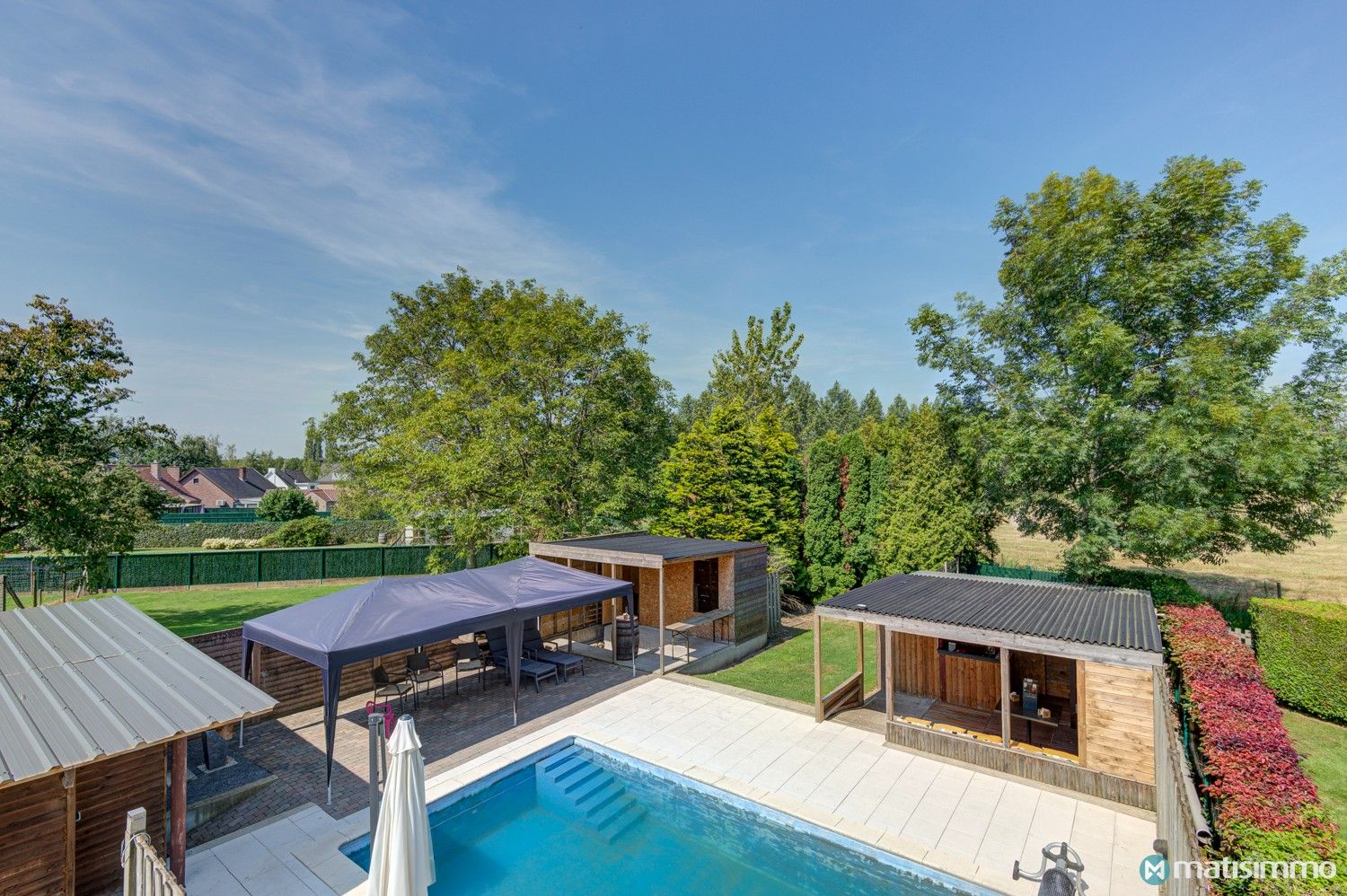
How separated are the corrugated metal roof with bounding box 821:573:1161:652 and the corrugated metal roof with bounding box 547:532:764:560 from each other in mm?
3752

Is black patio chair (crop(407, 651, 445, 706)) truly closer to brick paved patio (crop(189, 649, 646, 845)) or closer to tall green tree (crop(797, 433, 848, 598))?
brick paved patio (crop(189, 649, 646, 845))

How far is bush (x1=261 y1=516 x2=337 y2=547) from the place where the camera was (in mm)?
28984

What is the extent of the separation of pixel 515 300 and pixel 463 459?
7.64 meters

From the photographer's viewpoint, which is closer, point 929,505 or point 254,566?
point 929,505

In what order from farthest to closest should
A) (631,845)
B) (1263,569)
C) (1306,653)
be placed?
(1263,569)
(1306,653)
(631,845)

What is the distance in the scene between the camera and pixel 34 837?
15.9 feet

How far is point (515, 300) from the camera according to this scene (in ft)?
74.7

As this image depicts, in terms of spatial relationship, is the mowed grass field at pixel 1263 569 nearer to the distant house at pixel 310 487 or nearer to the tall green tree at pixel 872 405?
the tall green tree at pixel 872 405

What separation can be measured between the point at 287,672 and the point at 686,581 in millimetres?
9229

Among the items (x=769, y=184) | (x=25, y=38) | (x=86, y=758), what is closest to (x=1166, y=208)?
(x=769, y=184)

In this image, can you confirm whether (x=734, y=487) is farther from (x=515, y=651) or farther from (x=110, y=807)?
(x=110, y=807)

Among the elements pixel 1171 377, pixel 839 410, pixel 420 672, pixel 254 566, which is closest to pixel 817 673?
pixel 420 672

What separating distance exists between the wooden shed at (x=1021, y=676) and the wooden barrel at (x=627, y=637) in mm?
4371

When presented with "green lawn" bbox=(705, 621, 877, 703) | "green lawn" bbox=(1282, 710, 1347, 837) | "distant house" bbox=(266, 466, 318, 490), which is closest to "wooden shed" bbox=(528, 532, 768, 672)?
"green lawn" bbox=(705, 621, 877, 703)
